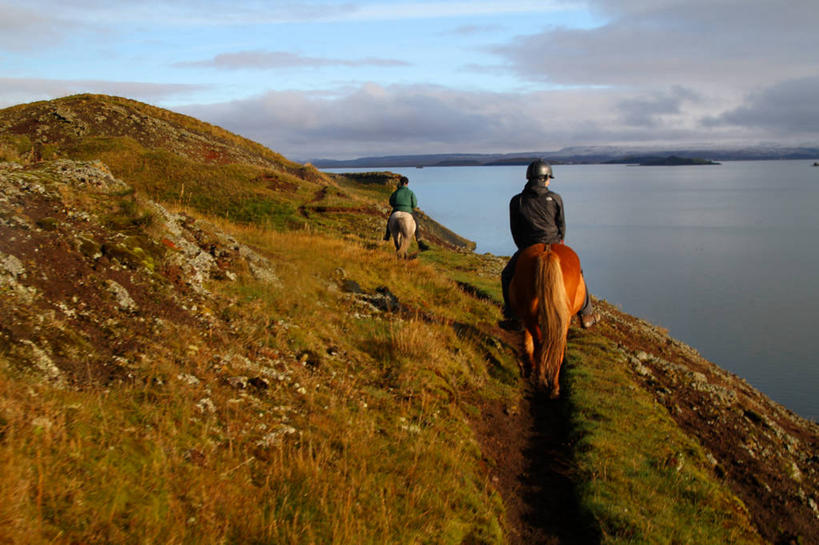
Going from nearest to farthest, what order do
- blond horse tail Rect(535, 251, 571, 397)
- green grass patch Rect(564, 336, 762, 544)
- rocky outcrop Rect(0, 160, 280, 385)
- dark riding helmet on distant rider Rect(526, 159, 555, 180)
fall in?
rocky outcrop Rect(0, 160, 280, 385), green grass patch Rect(564, 336, 762, 544), blond horse tail Rect(535, 251, 571, 397), dark riding helmet on distant rider Rect(526, 159, 555, 180)

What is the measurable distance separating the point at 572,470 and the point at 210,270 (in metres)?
6.74

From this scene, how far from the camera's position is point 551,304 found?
7.93 metres

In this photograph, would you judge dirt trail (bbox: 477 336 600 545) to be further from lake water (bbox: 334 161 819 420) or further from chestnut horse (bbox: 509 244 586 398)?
lake water (bbox: 334 161 819 420)

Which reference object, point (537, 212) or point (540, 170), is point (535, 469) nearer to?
point (537, 212)

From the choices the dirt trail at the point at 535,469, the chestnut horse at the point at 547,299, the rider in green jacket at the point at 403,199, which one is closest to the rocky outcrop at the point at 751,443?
the dirt trail at the point at 535,469

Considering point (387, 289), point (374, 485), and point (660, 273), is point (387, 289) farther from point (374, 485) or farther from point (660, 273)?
point (660, 273)

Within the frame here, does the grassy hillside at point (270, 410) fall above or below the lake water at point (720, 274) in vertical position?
Answer: above

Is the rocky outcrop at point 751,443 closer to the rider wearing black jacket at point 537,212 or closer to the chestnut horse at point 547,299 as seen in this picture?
the chestnut horse at point 547,299

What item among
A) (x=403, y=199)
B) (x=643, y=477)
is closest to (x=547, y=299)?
(x=643, y=477)

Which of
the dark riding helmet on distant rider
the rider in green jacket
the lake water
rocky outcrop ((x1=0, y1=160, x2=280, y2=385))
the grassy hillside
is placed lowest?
the lake water

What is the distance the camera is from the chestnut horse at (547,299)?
26.1ft

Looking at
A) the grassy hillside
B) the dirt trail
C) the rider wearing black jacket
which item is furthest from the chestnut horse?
the grassy hillside

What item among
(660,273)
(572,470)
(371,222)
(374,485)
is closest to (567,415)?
(572,470)

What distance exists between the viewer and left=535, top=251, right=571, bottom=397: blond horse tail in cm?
795
